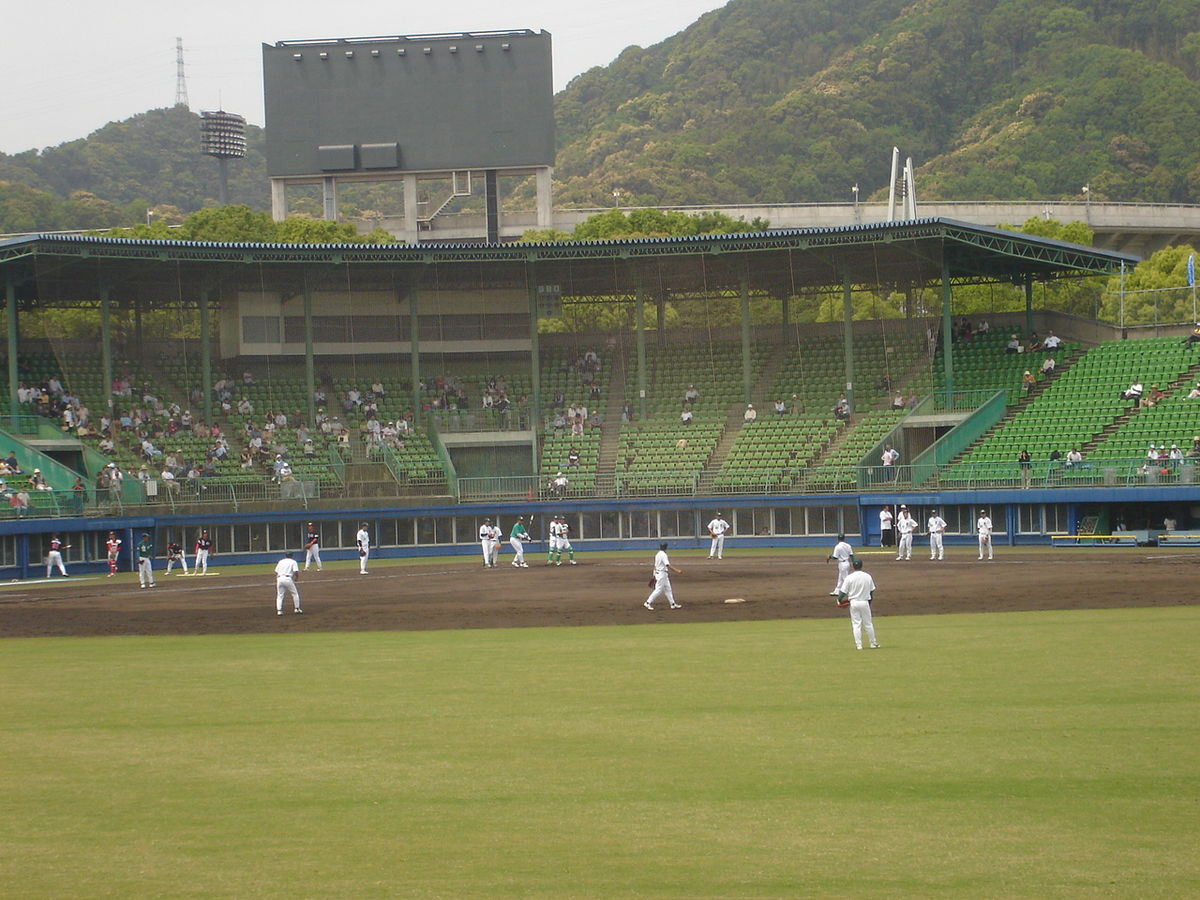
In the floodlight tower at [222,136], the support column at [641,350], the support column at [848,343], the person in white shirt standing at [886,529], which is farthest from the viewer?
the floodlight tower at [222,136]

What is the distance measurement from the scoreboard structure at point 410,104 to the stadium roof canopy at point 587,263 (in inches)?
537

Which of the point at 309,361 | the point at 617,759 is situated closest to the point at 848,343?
the point at 309,361

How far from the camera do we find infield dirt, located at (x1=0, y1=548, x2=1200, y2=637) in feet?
97.0

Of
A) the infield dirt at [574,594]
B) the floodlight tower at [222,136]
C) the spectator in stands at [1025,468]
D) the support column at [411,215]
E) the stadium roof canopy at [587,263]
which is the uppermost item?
the floodlight tower at [222,136]

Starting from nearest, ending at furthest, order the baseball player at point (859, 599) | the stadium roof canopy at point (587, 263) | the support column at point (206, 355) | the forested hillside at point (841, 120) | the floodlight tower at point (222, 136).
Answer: the baseball player at point (859, 599), the stadium roof canopy at point (587, 263), the support column at point (206, 355), the forested hillside at point (841, 120), the floodlight tower at point (222, 136)

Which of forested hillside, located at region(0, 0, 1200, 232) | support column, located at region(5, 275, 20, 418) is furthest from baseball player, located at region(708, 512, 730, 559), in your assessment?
forested hillside, located at region(0, 0, 1200, 232)

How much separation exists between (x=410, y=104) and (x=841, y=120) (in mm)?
67404

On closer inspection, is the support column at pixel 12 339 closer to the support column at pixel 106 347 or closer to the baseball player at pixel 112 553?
the support column at pixel 106 347

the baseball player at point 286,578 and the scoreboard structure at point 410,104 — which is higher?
the scoreboard structure at point 410,104

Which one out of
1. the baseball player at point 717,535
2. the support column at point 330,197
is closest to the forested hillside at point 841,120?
the support column at point 330,197

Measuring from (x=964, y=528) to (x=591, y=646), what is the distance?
31663 mm

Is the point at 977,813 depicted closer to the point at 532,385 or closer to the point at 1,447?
the point at 1,447

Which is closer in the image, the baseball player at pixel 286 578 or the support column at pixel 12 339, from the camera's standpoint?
the baseball player at pixel 286 578

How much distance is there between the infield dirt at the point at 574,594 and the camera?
2956 centimetres
